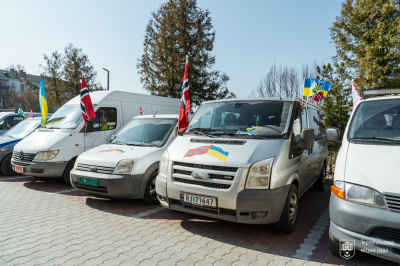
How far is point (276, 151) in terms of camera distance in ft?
13.0

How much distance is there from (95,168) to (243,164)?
319 cm

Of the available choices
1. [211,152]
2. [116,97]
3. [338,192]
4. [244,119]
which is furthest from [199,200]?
[116,97]

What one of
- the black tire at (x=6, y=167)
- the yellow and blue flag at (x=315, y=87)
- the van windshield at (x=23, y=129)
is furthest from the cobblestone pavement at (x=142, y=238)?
the yellow and blue flag at (x=315, y=87)

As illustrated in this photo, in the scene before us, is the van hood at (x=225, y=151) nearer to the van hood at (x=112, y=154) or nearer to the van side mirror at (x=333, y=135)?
the van side mirror at (x=333, y=135)

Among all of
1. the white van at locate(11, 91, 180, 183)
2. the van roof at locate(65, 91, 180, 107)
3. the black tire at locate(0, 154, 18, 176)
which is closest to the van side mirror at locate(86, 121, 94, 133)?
the white van at locate(11, 91, 180, 183)

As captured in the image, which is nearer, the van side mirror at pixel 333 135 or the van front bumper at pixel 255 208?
the van front bumper at pixel 255 208

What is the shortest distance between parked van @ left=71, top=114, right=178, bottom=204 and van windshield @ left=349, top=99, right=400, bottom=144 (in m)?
3.66

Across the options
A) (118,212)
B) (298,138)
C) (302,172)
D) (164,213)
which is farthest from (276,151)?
(118,212)

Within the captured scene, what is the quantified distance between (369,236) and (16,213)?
19.0 feet

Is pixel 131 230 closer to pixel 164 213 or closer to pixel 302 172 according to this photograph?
pixel 164 213

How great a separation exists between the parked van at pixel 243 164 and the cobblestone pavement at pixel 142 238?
1.40ft

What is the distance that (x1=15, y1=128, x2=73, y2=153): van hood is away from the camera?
23.4 feet

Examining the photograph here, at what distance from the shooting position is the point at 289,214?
4.14 metres

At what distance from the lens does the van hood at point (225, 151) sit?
12.7ft
